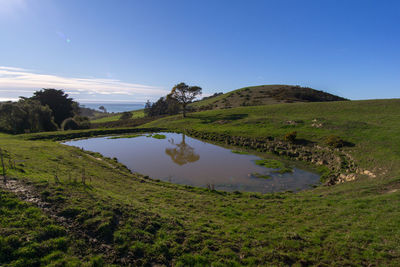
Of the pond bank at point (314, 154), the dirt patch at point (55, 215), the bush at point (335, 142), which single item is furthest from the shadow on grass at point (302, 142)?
the dirt patch at point (55, 215)

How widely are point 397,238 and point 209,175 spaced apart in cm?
1669

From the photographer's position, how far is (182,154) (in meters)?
34.2

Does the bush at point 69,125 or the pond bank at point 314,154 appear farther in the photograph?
the bush at point 69,125

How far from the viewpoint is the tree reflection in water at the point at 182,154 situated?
1195 inches

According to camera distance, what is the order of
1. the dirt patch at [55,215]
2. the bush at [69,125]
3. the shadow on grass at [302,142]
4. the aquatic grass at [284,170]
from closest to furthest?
the dirt patch at [55,215] → the aquatic grass at [284,170] → the shadow on grass at [302,142] → the bush at [69,125]

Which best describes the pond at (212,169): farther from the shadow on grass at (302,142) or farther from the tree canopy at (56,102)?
the tree canopy at (56,102)

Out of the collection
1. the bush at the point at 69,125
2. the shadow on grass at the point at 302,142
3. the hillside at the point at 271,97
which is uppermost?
the hillside at the point at 271,97

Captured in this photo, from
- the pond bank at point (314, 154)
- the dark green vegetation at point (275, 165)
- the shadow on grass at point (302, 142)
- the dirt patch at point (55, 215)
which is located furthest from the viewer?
the shadow on grass at point (302, 142)

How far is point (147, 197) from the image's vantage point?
50.5 feet

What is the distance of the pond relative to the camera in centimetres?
2100

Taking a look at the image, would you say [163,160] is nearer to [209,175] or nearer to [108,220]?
[209,175]

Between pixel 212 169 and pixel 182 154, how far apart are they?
9.82 m

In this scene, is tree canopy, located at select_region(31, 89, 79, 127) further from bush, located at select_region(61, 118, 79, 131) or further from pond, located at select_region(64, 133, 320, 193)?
pond, located at select_region(64, 133, 320, 193)

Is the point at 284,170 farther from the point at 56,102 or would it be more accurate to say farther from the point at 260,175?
the point at 56,102
